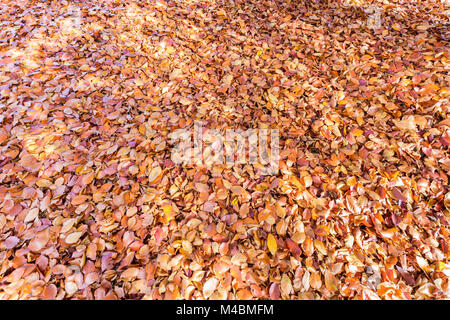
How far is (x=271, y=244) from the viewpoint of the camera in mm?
1680

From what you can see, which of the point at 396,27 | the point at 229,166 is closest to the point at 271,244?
the point at 229,166

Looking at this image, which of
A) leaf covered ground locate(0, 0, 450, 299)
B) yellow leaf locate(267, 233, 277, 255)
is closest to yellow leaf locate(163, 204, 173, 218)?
leaf covered ground locate(0, 0, 450, 299)

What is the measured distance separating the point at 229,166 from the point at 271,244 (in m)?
0.71

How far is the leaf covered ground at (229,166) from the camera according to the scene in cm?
157

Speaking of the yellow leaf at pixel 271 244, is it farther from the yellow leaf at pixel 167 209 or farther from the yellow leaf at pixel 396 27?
the yellow leaf at pixel 396 27

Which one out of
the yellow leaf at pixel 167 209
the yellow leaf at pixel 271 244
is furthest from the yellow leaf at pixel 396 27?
the yellow leaf at pixel 167 209

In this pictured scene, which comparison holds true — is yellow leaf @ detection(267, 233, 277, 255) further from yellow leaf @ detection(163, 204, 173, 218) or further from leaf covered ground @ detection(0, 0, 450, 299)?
yellow leaf @ detection(163, 204, 173, 218)

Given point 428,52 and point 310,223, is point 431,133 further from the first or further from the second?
point 310,223

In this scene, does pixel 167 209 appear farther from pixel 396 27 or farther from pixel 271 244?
pixel 396 27

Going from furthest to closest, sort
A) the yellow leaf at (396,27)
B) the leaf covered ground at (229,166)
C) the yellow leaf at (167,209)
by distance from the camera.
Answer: the yellow leaf at (396,27) < the yellow leaf at (167,209) < the leaf covered ground at (229,166)

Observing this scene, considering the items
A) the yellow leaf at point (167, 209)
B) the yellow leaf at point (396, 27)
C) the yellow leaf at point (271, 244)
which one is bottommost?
the yellow leaf at point (167, 209)

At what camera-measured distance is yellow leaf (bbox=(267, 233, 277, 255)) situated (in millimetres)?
1657

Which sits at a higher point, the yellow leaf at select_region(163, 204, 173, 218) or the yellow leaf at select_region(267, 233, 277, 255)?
the yellow leaf at select_region(267, 233, 277, 255)
